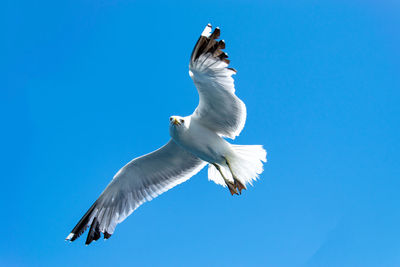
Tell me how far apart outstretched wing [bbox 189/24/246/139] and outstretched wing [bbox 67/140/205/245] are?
86 centimetres

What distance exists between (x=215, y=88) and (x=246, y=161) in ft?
4.20

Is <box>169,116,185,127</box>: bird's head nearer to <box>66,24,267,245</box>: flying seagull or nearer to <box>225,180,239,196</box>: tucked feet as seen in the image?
<box>66,24,267,245</box>: flying seagull

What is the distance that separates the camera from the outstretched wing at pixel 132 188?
6609mm

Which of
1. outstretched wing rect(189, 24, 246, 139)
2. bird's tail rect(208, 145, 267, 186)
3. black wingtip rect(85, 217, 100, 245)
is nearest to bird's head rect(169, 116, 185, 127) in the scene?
outstretched wing rect(189, 24, 246, 139)

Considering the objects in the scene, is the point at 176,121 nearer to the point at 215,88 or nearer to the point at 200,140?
the point at 200,140

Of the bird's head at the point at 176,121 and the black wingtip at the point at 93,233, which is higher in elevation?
the bird's head at the point at 176,121

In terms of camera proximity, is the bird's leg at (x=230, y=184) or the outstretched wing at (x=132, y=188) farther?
the outstretched wing at (x=132, y=188)

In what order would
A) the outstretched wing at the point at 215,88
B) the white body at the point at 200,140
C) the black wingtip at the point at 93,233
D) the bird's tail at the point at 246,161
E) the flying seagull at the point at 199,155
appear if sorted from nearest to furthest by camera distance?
the outstretched wing at the point at 215,88, the flying seagull at the point at 199,155, the white body at the point at 200,140, the bird's tail at the point at 246,161, the black wingtip at the point at 93,233

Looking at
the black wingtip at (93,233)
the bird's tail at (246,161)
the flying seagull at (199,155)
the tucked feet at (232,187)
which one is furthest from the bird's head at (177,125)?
the black wingtip at (93,233)

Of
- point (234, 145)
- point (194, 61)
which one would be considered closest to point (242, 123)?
point (234, 145)

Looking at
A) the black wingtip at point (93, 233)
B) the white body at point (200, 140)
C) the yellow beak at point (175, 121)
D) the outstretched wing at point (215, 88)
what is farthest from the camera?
the black wingtip at point (93, 233)

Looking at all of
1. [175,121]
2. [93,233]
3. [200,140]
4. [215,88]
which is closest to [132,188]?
[93,233]

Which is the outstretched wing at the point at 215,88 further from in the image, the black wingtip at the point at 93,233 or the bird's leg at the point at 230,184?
the black wingtip at the point at 93,233

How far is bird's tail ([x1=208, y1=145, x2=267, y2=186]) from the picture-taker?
605 cm
